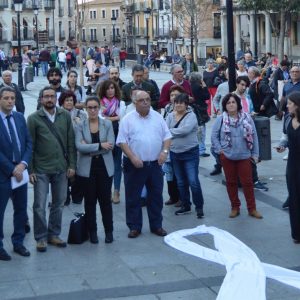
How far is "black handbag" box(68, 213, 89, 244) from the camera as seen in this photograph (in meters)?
8.94

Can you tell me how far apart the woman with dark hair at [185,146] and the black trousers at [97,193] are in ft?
4.92

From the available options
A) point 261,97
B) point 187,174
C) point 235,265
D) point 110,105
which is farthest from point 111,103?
point 235,265

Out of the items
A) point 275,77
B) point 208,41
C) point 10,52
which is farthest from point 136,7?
point 275,77

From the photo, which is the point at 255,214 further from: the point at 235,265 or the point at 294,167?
the point at 235,265

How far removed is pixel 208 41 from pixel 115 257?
61.2 meters

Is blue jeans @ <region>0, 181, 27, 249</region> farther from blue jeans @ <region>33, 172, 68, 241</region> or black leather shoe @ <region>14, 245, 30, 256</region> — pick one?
blue jeans @ <region>33, 172, 68, 241</region>

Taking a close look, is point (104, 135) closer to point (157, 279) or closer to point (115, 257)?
point (115, 257)

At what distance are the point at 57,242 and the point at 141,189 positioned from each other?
3.81 feet

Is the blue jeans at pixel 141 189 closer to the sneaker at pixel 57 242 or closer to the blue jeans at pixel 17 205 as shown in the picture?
the sneaker at pixel 57 242

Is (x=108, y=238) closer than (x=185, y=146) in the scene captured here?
Yes

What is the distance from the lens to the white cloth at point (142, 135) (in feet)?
29.9

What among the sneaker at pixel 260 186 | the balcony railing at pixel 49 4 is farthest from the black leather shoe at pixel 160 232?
the balcony railing at pixel 49 4

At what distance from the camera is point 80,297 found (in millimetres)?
7242

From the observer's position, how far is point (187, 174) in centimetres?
1027
